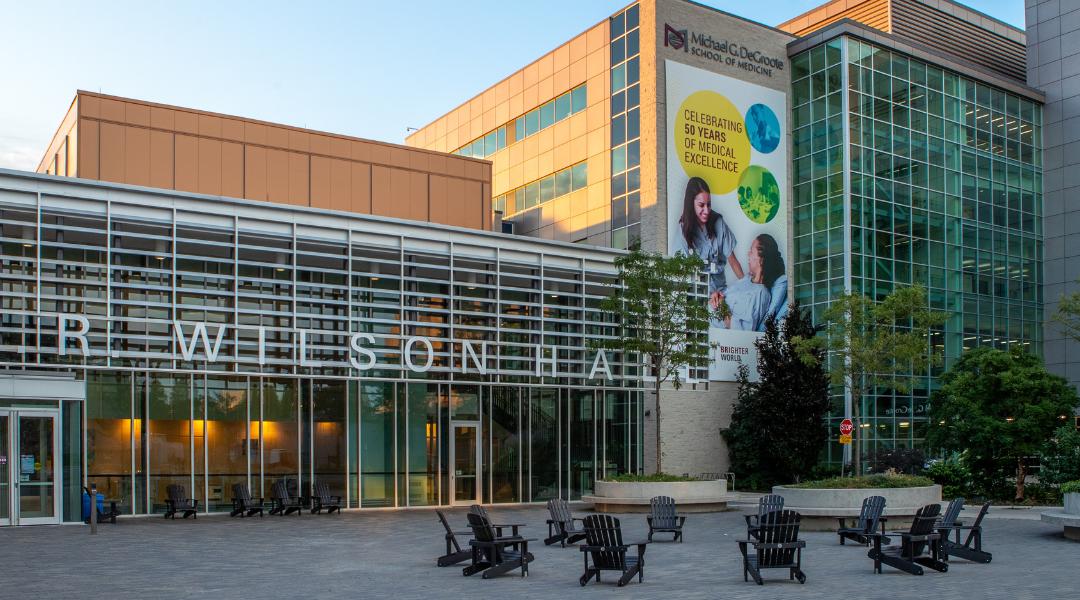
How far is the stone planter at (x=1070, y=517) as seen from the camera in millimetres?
17938

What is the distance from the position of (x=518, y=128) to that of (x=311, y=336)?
2141 centimetres

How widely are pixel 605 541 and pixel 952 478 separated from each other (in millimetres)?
18327

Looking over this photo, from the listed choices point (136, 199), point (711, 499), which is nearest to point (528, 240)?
point (711, 499)

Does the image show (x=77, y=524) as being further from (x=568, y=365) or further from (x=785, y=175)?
(x=785, y=175)

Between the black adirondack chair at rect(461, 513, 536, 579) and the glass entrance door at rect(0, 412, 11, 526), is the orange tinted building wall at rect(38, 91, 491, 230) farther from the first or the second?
the black adirondack chair at rect(461, 513, 536, 579)

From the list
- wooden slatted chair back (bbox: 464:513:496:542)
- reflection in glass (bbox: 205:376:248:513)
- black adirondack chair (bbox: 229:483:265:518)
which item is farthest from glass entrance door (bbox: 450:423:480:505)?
wooden slatted chair back (bbox: 464:513:496:542)

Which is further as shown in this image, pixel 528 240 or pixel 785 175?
pixel 785 175

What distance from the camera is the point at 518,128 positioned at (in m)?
45.5

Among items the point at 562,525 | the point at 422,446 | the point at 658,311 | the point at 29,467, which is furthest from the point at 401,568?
the point at 658,311

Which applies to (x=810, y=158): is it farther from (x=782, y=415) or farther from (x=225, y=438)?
(x=225, y=438)

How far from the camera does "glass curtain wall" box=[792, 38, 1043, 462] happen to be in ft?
130

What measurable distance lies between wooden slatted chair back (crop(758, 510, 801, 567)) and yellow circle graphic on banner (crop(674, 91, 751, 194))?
78.2 ft

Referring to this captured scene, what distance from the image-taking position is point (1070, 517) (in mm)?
17984

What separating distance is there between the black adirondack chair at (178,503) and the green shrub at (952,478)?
19930 mm
